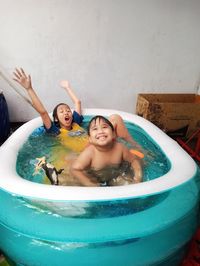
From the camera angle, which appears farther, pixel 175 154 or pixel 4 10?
pixel 4 10

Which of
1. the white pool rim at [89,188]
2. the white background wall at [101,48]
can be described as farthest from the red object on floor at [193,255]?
the white background wall at [101,48]

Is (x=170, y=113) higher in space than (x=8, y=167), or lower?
lower

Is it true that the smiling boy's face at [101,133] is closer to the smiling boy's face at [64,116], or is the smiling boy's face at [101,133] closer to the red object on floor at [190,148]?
the smiling boy's face at [64,116]

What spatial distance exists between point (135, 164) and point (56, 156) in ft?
1.86

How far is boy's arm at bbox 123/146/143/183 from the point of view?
58.5 inches

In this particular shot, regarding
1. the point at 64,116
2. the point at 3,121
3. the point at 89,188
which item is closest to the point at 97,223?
the point at 89,188

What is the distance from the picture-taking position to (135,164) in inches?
61.1

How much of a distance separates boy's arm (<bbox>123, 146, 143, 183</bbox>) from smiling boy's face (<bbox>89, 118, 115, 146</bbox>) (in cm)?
18

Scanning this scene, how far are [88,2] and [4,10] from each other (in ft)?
3.04

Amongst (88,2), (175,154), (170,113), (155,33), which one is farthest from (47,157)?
(155,33)

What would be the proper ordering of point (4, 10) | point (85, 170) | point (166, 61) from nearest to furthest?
point (85, 170), point (4, 10), point (166, 61)

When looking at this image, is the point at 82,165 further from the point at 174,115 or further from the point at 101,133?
the point at 174,115

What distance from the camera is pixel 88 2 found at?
284cm

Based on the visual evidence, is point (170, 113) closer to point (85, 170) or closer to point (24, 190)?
point (85, 170)
